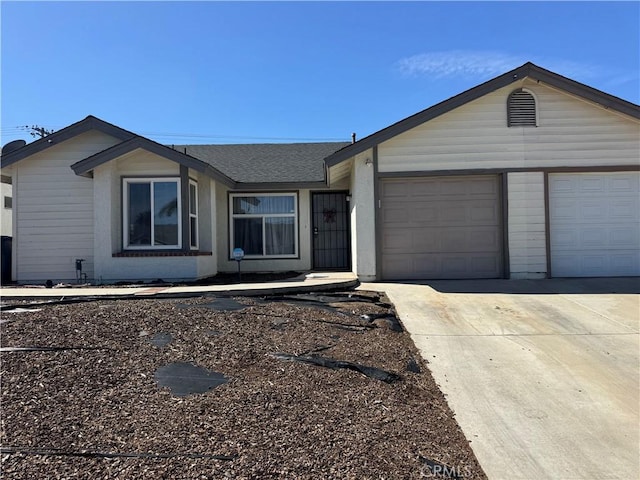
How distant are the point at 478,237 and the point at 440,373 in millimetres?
5700

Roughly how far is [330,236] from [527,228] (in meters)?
5.73

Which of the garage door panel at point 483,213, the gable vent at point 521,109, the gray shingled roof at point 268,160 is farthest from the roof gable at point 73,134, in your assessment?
the gable vent at point 521,109

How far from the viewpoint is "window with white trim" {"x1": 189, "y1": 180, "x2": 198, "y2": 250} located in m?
10.7

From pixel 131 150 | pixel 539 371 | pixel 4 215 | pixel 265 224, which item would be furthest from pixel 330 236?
pixel 4 215

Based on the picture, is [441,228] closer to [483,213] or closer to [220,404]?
[483,213]

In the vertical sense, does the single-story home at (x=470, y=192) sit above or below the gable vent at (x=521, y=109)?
below

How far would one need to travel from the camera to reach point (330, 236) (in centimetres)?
1349

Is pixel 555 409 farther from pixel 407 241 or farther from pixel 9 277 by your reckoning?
pixel 9 277

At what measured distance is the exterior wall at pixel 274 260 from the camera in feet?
42.9

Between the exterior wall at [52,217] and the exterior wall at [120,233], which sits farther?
the exterior wall at [52,217]

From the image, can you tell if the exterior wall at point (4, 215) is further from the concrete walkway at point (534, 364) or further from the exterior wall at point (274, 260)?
the concrete walkway at point (534, 364)

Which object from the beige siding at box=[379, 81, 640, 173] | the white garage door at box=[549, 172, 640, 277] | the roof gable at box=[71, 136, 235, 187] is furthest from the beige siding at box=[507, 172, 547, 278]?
the roof gable at box=[71, 136, 235, 187]

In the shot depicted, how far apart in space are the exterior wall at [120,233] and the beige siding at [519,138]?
501 cm

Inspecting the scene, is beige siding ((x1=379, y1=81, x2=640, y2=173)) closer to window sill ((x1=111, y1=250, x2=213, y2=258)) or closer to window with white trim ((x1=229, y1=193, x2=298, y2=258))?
window with white trim ((x1=229, y1=193, x2=298, y2=258))
